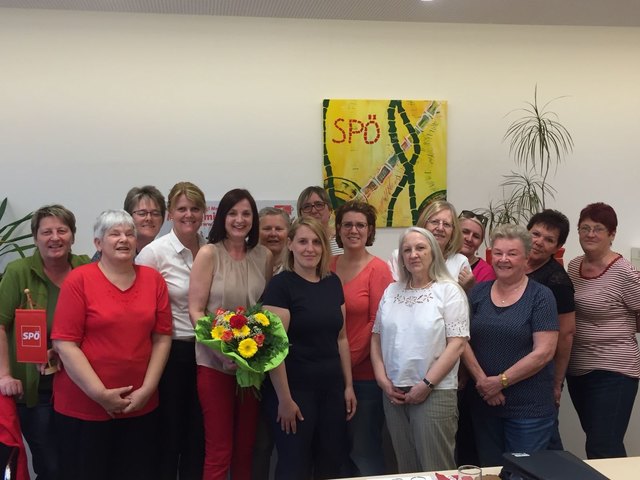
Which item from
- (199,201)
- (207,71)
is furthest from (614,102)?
(199,201)

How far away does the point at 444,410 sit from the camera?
2.66 m

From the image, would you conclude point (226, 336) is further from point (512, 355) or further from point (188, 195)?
point (512, 355)

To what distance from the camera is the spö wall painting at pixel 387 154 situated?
4.56 m

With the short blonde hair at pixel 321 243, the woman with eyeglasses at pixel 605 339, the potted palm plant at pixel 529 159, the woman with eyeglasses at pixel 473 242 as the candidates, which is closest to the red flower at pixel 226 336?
the short blonde hair at pixel 321 243

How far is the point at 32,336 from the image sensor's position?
252 centimetres

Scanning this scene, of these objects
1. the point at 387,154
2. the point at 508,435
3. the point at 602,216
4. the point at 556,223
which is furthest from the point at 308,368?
the point at 387,154

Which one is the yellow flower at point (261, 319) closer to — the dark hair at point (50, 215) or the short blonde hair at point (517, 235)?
the dark hair at point (50, 215)

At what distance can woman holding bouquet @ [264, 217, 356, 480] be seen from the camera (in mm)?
2742

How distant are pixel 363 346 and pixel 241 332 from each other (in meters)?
0.77

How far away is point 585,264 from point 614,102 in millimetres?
2273

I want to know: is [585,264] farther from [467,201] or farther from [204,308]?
[204,308]

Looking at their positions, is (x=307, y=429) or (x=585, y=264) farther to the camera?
(x=585, y=264)

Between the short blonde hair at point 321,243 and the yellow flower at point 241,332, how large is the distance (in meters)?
0.44

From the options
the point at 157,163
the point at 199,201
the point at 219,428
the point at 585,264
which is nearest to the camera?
the point at 219,428
